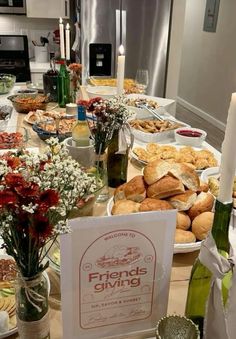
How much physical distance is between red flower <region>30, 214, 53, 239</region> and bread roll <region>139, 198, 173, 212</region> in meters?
0.43

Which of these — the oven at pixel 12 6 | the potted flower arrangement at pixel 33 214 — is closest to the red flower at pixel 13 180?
the potted flower arrangement at pixel 33 214

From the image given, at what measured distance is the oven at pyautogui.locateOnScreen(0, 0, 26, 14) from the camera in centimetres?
386

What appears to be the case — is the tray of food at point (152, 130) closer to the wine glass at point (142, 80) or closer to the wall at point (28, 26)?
the wine glass at point (142, 80)

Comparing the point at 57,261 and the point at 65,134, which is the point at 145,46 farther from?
the point at 57,261

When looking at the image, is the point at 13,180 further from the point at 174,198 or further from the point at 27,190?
the point at 174,198

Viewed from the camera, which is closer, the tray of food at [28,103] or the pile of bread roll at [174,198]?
the pile of bread roll at [174,198]

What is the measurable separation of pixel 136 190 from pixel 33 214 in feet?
1.74

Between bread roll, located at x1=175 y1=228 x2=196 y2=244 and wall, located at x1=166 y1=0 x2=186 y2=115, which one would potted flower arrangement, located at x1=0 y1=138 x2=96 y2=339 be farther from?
wall, located at x1=166 y1=0 x2=186 y2=115

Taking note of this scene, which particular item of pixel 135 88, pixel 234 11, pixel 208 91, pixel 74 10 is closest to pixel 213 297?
pixel 135 88

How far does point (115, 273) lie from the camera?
0.67 meters

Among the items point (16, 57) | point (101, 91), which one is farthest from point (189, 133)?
point (16, 57)

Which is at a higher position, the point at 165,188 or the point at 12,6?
the point at 12,6

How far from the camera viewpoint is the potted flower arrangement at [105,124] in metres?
1.22

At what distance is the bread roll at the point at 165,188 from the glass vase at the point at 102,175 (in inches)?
7.5
